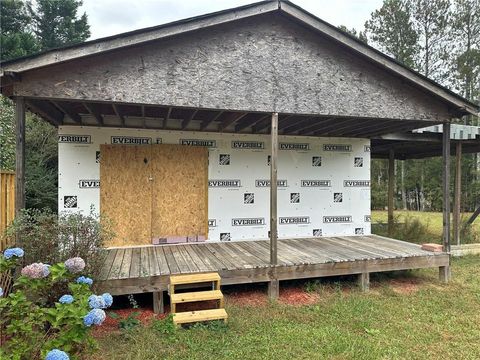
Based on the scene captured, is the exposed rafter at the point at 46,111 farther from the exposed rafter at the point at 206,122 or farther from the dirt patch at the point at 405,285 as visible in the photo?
the dirt patch at the point at 405,285

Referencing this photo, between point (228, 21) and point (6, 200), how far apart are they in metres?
4.05

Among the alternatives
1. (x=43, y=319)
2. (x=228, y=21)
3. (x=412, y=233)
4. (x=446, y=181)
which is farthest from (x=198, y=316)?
(x=412, y=233)

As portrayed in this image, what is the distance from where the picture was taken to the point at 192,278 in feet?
12.9

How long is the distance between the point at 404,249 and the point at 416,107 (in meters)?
2.44

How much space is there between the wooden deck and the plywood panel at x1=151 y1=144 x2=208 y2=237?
441 millimetres

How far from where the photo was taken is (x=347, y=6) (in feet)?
60.7

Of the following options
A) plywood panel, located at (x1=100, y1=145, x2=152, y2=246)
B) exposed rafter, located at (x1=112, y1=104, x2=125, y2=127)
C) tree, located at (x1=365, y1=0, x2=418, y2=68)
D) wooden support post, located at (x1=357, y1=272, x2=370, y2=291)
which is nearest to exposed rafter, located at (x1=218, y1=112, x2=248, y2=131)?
plywood panel, located at (x1=100, y1=145, x2=152, y2=246)

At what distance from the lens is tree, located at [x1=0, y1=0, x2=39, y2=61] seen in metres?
12.9

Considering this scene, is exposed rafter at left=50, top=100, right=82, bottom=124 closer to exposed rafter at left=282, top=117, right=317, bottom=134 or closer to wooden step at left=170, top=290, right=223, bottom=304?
wooden step at left=170, top=290, right=223, bottom=304

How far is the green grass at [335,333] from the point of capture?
121 inches

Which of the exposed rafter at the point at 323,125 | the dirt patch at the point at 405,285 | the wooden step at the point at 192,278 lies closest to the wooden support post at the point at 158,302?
the wooden step at the point at 192,278

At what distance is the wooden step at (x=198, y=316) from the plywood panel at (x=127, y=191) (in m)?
2.60

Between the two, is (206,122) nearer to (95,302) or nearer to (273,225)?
(273,225)

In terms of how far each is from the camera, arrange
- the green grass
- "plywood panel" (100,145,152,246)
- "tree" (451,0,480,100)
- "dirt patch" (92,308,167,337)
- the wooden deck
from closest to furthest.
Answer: the green grass → "dirt patch" (92,308,167,337) → the wooden deck → "plywood panel" (100,145,152,246) → "tree" (451,0,480,100)
